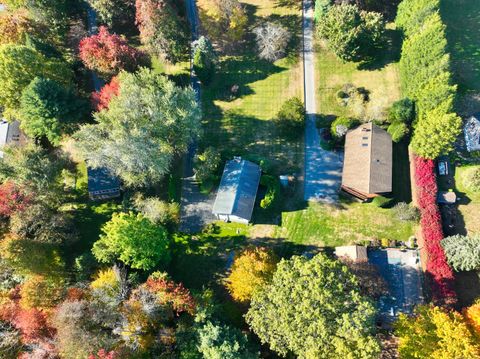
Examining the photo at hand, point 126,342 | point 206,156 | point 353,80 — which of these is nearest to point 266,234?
point 206,156

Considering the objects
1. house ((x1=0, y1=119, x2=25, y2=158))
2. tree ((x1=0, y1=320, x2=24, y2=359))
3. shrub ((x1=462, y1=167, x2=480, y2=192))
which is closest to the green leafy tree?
shrub ((x1=462, y1=167, x2=480, y2=192))

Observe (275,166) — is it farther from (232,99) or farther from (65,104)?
(65,104)

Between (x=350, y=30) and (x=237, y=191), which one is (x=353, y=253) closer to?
(x=237, y=191)

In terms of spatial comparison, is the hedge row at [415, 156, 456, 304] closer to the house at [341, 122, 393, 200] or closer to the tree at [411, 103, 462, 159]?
the tree at [411, 103, 462, 159]

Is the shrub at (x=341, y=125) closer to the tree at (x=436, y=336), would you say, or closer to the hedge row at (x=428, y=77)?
the hedge row at (x=428, y=77)

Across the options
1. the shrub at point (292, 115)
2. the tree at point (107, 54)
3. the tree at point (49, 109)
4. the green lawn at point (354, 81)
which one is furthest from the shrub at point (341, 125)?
the tree at point (49, 109)

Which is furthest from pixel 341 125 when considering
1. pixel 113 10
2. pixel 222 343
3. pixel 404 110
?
pixel 113 10
